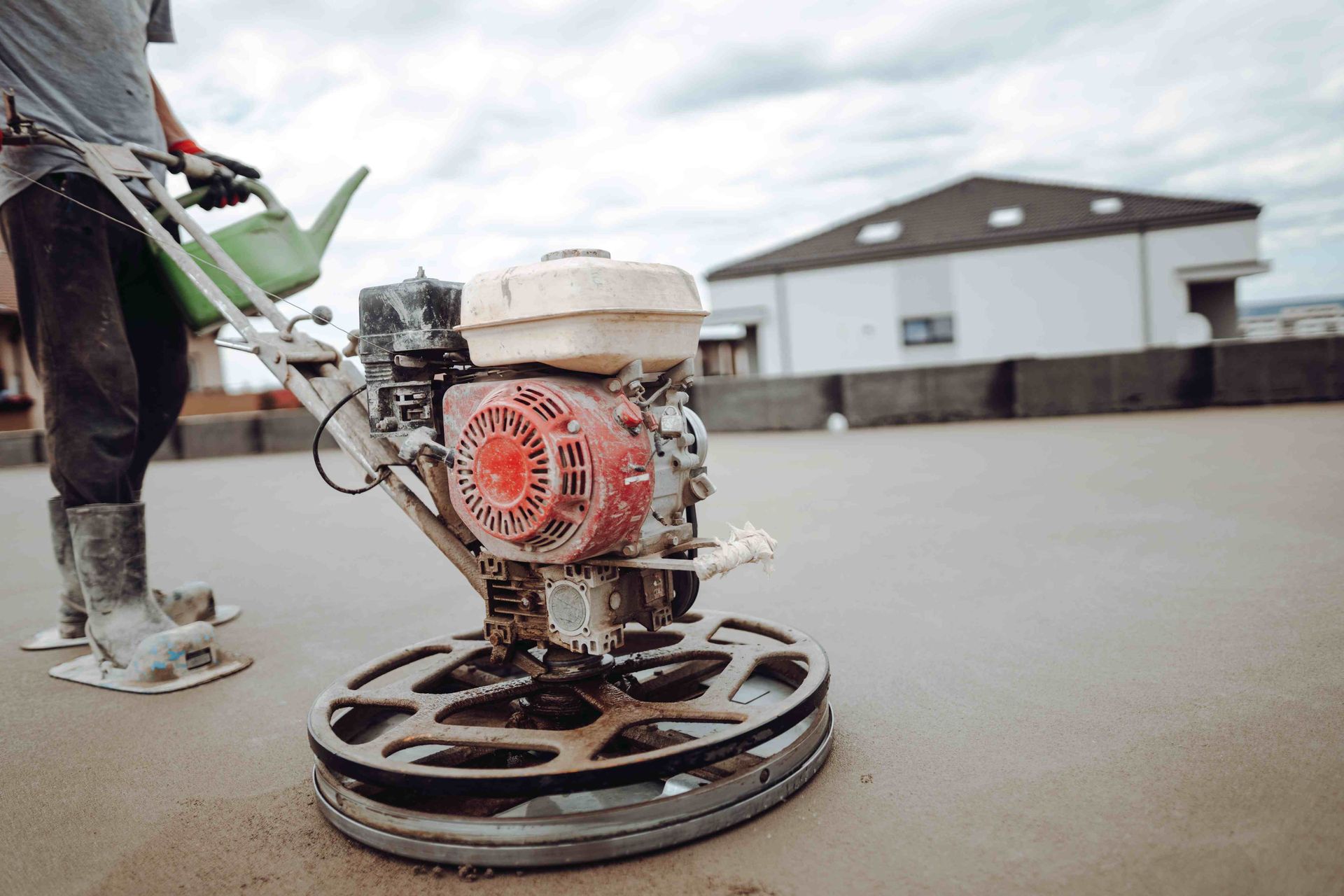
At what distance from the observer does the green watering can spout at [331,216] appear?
2.66 metres

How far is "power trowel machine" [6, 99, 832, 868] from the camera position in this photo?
60.8 inches

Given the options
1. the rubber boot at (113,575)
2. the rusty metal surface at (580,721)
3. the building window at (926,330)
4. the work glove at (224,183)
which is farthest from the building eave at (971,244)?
the rubber boot at (113,575)

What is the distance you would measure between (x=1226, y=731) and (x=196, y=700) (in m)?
2.50

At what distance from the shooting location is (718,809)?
156cm

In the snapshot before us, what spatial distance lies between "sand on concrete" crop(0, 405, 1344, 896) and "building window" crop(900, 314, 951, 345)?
21320mm

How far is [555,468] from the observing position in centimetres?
161

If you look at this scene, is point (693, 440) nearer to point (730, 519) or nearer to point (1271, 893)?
point (1271, 893)

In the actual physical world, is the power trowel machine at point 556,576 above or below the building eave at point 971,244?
below

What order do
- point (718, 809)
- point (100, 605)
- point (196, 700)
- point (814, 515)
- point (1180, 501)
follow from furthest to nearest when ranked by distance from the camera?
point (814, 515), point (1180, 501), point (100, 605), point (196, 700), point (718, 809)

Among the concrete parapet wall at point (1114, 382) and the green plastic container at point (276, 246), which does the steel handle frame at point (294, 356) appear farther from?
the concrete parapet wall at point (1114, 382)

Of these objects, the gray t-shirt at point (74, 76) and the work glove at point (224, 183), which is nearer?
the gray t-shirt at point (74, 76)

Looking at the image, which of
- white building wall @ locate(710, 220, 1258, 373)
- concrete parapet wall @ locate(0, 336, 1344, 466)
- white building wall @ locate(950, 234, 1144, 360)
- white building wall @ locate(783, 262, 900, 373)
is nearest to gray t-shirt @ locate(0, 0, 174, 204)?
concrete parapet wall @ locate(0, 336, 1344, 466)

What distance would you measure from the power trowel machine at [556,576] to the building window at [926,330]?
24.6 m

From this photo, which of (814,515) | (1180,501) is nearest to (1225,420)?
(1180,501)
